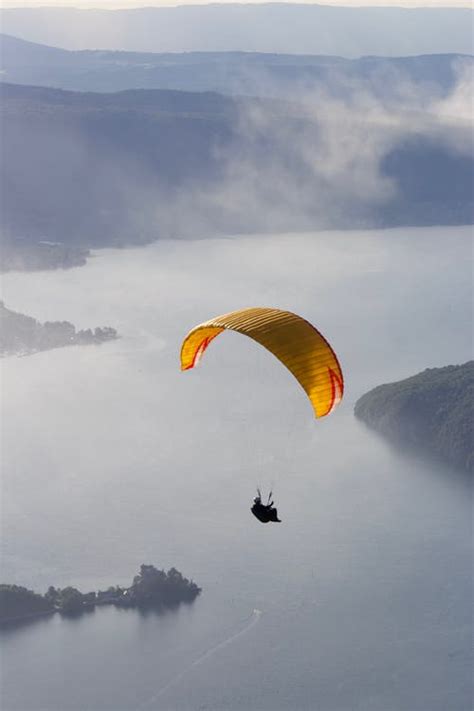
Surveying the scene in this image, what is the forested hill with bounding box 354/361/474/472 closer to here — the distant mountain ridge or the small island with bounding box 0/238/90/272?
the small island with bounding box 0/238/90/272

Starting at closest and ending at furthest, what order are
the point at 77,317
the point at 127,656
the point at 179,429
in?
the point at 127,656
the point at 179,429
the point at 77,317

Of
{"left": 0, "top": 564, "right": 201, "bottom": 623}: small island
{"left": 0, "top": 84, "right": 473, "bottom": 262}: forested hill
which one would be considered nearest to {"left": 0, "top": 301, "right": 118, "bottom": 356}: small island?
{"left": 0, "top": 84, "right": 473, "bottom": 262}: forested hill

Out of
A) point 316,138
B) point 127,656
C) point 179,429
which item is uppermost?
point 316,138

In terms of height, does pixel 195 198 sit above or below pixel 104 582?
above

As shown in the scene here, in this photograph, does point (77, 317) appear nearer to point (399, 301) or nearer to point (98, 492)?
point (399, 301)

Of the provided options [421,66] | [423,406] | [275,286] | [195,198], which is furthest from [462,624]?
[421,66]

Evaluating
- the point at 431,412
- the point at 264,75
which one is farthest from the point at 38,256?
the point at 264,75
